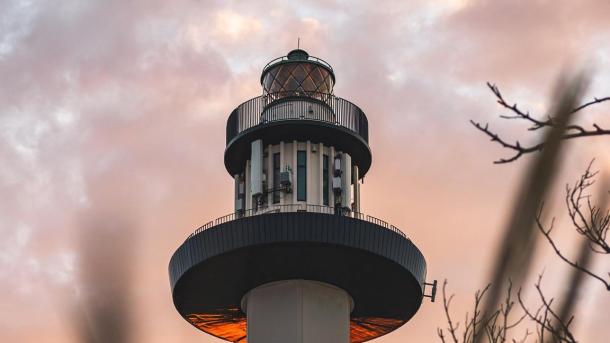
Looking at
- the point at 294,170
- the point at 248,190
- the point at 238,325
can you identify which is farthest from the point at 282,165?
the point at 238,325

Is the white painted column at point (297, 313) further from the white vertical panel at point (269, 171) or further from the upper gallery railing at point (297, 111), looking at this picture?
the upper gallery railing at point (297, 111)

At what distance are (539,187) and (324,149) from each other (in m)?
60.8

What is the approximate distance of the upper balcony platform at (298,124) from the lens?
6209 centimetres

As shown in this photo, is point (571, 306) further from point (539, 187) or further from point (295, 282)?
point (295, 282)

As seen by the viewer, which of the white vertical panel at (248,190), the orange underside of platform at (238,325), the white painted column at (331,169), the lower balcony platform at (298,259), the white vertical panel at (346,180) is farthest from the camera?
the orange underside of platform at (238,325)

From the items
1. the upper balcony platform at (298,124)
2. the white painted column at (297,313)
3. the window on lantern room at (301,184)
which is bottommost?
the white painted column at (297,313)

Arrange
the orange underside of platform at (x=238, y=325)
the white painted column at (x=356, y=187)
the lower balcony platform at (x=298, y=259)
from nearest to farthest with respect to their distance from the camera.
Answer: the lower balcony platform at (x=298, y=259) < the white painted column at (x=356, y=187) < the orange underside of platform at (x=238, y=325)

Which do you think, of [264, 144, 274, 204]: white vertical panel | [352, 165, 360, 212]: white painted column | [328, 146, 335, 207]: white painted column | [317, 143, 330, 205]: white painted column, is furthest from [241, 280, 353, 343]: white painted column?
[352, 165, 360, 212]: white painted column

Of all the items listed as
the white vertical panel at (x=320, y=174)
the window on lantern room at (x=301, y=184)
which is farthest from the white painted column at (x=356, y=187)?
the window on lantern room at (x=301, y=184)

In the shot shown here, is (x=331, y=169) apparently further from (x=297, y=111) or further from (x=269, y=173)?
(x=297, y=111)

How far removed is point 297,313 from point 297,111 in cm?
1297

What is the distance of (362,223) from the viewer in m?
57.7

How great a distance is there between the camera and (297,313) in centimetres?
5816

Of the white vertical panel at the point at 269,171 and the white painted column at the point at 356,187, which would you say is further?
the white painted column at the point at 356,187
